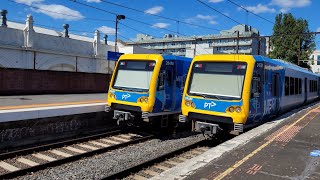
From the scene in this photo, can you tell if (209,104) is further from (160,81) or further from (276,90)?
(276,90)

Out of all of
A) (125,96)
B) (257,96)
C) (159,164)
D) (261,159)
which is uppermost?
(257,96)

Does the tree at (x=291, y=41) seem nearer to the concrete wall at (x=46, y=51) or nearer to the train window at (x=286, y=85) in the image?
the concrete wall at (x=46, y=51)

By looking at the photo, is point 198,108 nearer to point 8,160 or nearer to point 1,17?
point 8,160

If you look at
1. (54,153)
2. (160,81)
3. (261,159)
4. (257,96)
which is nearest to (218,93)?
(257,96)

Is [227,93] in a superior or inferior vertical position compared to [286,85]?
inferior

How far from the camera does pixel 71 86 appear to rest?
25.8 m

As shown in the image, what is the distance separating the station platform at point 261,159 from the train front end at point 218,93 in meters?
0.77

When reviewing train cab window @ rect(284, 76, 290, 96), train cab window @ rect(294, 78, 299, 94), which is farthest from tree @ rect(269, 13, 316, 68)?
train cab window @ rect(284, 76, 290, 96)

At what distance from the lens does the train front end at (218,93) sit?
32.1 feet

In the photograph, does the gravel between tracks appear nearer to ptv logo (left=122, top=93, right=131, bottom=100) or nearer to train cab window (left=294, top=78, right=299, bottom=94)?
ptv logo (left=122, top=93, right=131, bottom=100)

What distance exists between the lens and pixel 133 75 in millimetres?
12234

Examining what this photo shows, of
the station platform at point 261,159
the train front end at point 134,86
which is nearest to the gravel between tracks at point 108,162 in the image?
the train front end at point 134,86

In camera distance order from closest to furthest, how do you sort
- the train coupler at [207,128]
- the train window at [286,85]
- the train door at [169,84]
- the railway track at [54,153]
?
the railway track at [54,153] < the train coupler at [207,128] < the train door at [169,84] < the train window at [286,85]

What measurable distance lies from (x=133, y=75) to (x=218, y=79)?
3322 millimetres
